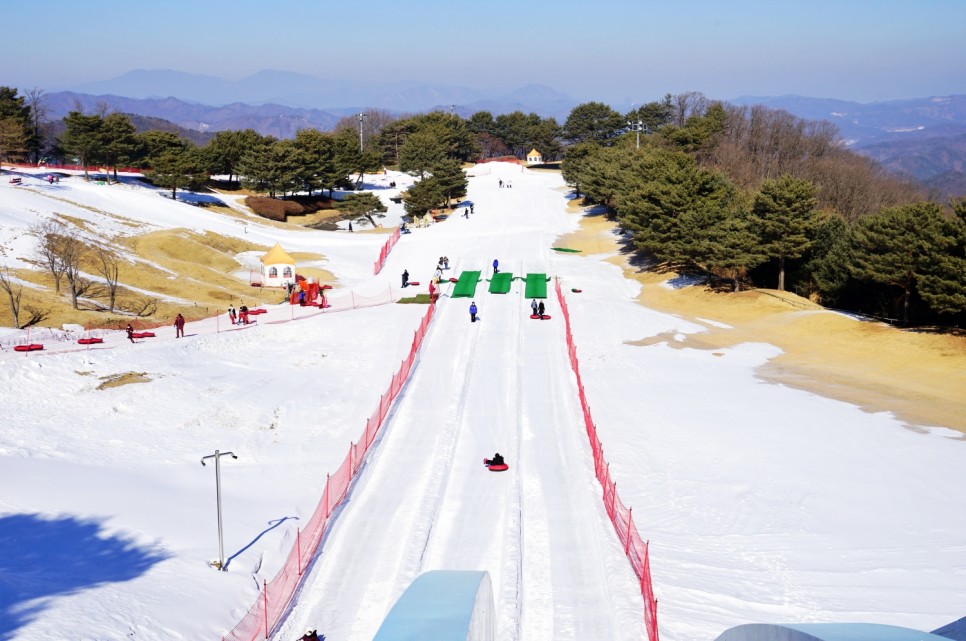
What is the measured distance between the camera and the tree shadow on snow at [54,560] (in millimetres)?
15156

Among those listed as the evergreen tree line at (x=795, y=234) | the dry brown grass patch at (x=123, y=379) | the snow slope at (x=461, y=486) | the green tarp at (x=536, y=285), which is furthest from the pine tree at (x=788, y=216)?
the dry brown grass patch at (x=123, y=379)

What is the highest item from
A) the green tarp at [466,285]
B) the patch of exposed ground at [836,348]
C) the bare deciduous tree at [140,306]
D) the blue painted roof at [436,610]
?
the green tarp at [466,285]

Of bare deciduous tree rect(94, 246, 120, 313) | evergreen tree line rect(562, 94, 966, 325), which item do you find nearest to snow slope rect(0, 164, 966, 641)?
bare deciduous tree rect(94, 246, 120, 313)

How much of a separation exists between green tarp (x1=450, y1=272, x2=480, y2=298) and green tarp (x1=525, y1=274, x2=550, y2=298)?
3117 millimetres

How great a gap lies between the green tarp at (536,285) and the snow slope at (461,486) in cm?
559

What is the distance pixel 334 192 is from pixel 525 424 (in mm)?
75108

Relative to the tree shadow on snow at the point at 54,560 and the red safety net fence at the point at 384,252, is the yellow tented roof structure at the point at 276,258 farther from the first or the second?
the tree shadow on snow at the point at 54,560

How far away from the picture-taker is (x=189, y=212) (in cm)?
6569

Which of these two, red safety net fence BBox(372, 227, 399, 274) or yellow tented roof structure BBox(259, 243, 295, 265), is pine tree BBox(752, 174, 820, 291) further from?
yellow tented roof structure BBox(259, 243, 295, 265)

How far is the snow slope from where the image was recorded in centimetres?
1691

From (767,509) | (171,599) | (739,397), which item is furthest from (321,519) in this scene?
(739,397)

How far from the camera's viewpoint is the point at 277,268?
49562mm

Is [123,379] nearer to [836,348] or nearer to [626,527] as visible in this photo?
[626,527]

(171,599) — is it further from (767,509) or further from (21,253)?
(21,253)
